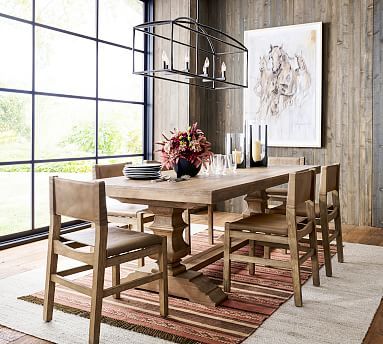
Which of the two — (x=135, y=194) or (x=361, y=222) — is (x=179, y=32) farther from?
(x=135, y=194)

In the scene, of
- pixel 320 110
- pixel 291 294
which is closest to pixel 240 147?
pixel 291 294

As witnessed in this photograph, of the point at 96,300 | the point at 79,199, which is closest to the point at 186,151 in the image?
the point at 79,199

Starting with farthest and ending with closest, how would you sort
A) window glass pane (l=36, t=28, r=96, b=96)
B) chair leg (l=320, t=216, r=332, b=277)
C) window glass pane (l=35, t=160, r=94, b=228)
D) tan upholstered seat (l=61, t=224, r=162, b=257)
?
1. window glass pane (l=35, t=160, r=94, b=228)
2. window glass pane (l=36, t=28, r=96, b=96)
3. chair leg (l=320, t=216, r=332, b=277)
4. tan upholstered seat (l=61, t=224, r=162, b=257)

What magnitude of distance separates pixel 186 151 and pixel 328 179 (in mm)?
1057

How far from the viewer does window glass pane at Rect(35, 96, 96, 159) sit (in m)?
4.57

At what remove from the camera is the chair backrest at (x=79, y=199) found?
2152mm

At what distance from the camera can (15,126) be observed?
4.39m

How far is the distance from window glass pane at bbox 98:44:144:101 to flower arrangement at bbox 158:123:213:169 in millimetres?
2321

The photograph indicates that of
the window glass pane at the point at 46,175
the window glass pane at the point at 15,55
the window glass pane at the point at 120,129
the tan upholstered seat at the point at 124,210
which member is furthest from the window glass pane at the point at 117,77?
the tan upholstered seat at the point at 124,210

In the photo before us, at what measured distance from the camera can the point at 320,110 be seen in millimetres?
5383

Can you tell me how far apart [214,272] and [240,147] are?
1.11 metres

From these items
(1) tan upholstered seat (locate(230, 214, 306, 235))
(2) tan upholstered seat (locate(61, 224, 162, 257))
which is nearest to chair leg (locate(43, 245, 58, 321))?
(2) tan upholstered seat (locate(61, 224, 162, 257))

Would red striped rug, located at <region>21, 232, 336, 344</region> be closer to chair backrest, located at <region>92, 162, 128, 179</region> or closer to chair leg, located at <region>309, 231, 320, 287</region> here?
chair leg, located at <region>309, 231, 320, 287</region>

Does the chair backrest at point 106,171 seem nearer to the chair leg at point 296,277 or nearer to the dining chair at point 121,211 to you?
the dining chair at point 121,211
